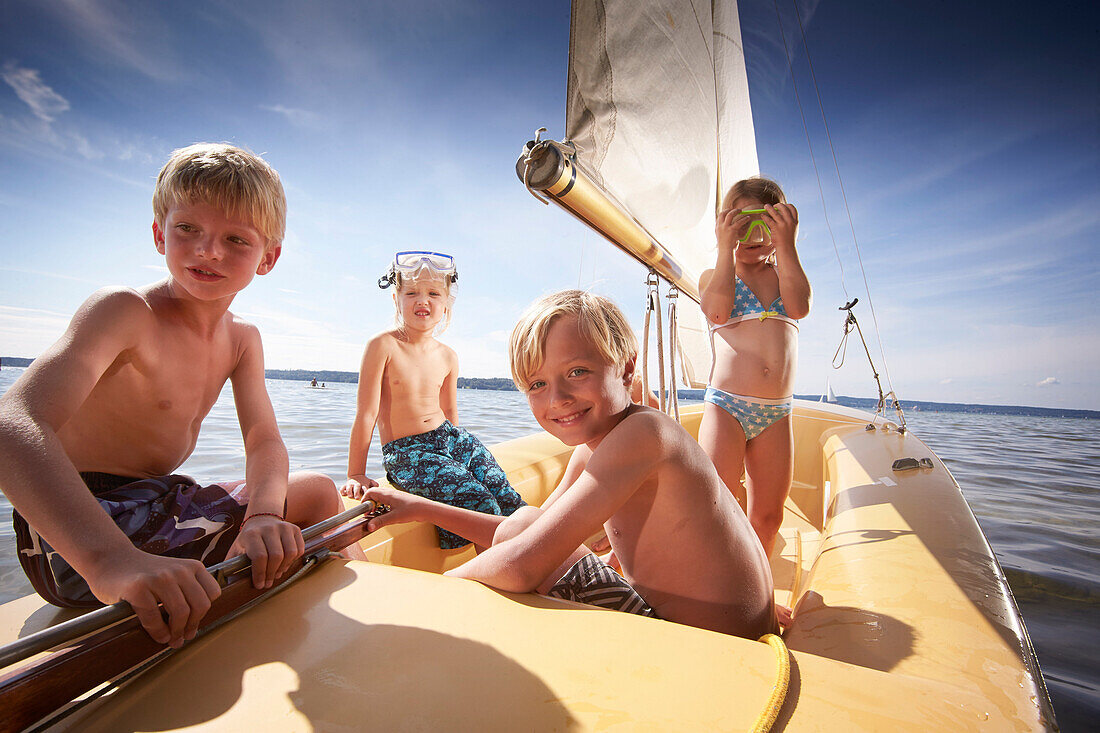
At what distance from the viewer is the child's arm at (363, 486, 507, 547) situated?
1.25m

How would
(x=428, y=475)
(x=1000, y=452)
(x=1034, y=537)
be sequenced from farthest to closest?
(x=1000, y=452)
(x=1034, y=537)
(x=428, y=475)

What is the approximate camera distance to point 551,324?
3.59 feet

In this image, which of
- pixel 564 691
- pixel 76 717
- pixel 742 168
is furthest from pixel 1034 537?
pixel 76 717

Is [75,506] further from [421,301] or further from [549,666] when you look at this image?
[421,301]

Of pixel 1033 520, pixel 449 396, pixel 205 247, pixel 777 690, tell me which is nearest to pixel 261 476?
pixel 205 247

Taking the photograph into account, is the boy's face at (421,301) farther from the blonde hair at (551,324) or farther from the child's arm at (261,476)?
the blonde hair at (551,324)

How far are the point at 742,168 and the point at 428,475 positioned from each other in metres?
2.77

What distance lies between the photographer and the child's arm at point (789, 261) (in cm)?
175

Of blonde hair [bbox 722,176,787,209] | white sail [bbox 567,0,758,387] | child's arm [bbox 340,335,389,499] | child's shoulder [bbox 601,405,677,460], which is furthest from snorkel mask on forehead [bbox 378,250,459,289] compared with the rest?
child's shoulder [bbox 601,405,677,460]

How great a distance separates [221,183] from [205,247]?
0.15 meters

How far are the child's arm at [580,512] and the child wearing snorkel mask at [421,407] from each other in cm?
114

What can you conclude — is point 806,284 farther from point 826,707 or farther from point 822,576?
point 826,707

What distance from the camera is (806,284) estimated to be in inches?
71.6

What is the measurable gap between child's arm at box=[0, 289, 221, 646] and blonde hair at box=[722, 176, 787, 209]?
80.0 inches
